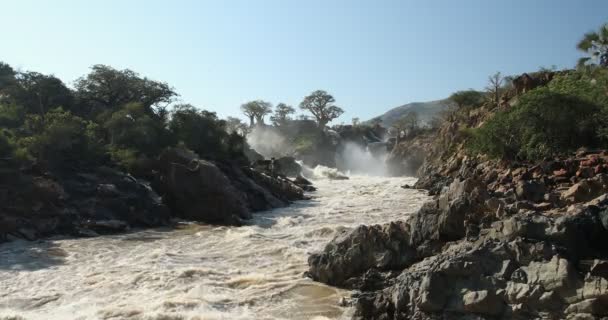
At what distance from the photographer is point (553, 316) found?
6.25m

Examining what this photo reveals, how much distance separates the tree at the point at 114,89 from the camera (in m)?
36.2

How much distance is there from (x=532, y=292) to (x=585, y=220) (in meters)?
1.98

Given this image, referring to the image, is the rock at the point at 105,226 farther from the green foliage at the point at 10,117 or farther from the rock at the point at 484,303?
the rock at the point at 484,303

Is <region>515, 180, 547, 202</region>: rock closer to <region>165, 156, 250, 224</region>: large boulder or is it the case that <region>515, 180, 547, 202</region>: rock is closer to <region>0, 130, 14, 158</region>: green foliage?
<region>165, 156, 250, 224</region>: large boulder

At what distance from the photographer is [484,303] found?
665cm

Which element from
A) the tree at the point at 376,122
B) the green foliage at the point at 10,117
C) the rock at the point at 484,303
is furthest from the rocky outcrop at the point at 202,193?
the tree at the point at 376,122

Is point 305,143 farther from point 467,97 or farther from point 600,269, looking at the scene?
point 600,269

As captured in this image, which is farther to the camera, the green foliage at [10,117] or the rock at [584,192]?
the green foliage at [10,117]

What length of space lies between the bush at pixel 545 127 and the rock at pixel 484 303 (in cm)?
1456

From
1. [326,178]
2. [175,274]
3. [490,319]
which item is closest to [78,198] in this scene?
[175,274]

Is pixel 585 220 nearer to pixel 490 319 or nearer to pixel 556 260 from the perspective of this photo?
pixel 556 260

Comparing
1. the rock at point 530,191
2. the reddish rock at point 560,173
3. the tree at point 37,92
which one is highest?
the tree at point 37,92

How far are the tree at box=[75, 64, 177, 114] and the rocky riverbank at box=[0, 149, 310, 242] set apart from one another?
553 inches

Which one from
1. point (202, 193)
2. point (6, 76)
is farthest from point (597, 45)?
point (6, 76)
